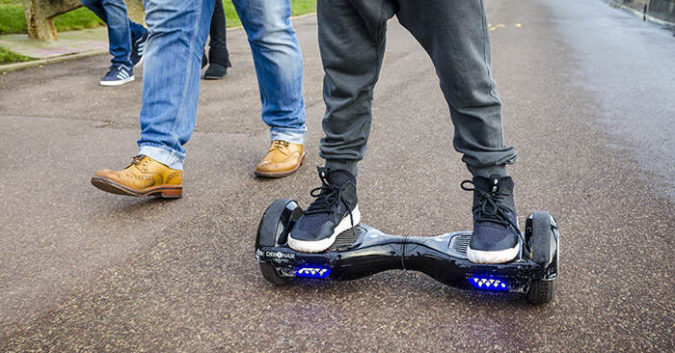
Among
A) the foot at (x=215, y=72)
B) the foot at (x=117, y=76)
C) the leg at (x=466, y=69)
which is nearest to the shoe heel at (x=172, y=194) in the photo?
the leg at (x=466, y=69)

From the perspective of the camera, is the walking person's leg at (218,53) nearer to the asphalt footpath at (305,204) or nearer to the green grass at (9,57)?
the asphalt footpath at (305,204)

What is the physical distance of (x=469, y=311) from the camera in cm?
172

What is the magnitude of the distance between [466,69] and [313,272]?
781mm

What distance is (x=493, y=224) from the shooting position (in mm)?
1750

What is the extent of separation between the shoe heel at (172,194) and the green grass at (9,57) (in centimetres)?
476

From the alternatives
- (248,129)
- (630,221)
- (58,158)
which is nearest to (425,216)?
(630,221)

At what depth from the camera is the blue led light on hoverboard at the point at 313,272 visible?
5.89 ft

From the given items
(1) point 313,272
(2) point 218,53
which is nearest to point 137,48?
(2) point 218,53

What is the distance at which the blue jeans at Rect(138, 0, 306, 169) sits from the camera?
102 inches

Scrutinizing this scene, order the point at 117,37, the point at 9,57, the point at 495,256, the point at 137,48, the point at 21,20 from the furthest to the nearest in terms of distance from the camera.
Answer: the point at 21,20, the point at 9,57, the point at 137,48, the point at 117,37, the point at 495,256

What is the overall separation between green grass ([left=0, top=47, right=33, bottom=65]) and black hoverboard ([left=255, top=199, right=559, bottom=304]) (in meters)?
5.73

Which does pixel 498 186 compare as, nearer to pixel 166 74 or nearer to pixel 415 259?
pixel 415 259

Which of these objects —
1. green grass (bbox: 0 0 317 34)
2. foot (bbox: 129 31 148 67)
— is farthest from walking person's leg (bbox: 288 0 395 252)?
green grass (bbox: 0 0 317 34)

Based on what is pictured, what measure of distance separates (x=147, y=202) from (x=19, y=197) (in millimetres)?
637
